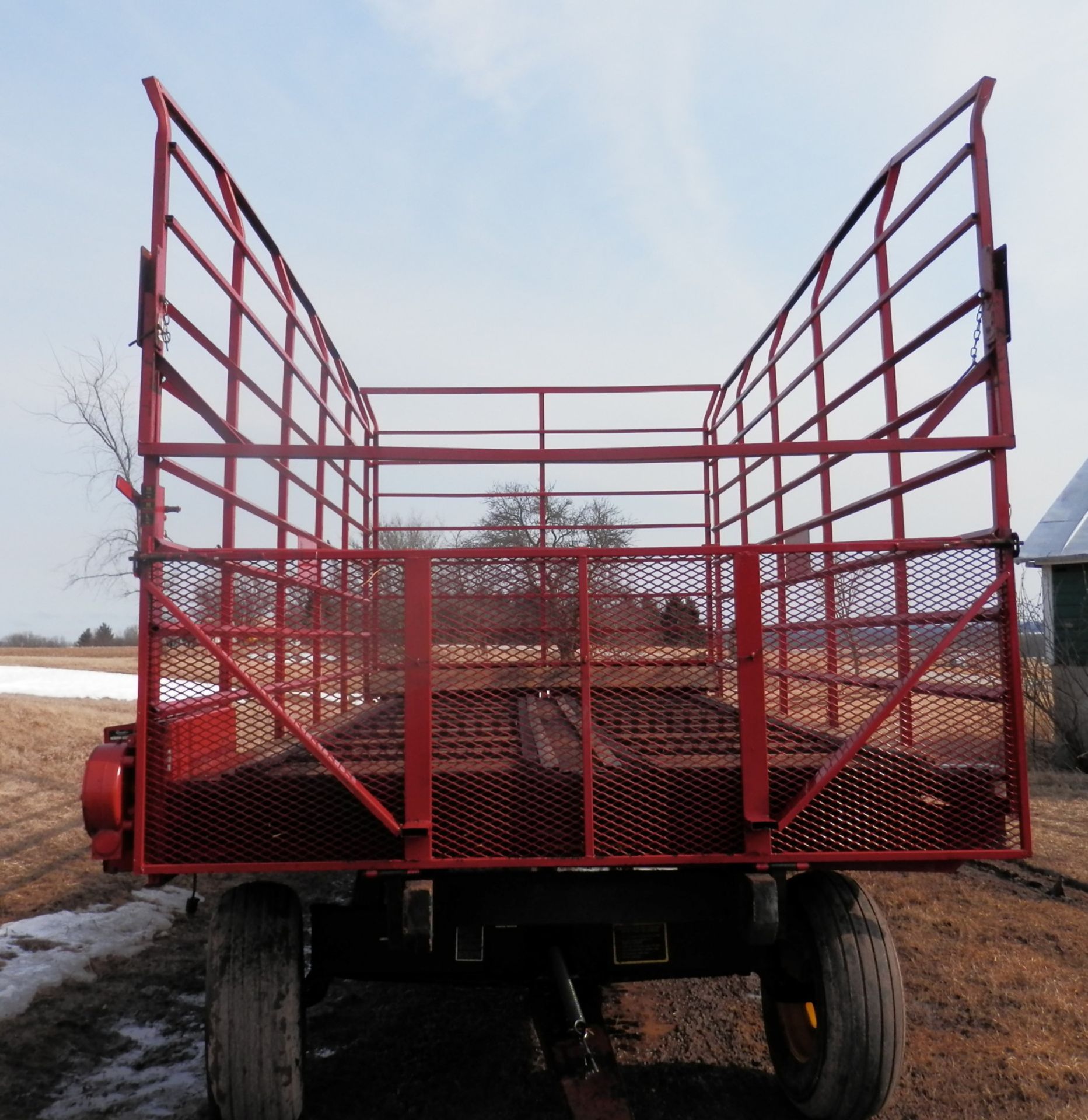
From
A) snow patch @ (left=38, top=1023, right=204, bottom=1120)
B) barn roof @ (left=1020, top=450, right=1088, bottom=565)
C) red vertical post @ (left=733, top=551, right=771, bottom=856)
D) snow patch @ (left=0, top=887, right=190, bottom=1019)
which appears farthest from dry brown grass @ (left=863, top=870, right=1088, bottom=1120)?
barn roof @ (left=1020, top=450, right=1088, bottom=565)

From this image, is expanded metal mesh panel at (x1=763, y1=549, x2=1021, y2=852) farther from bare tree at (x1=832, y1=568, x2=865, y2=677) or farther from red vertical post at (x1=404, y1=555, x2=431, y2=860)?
red vertical post at (x1=404, y1=555, x2=431, y2=860)

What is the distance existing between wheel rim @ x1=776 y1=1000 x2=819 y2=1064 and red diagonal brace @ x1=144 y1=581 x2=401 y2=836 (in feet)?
5.68

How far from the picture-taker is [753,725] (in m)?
2.81

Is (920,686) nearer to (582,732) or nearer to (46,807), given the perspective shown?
(582,732)

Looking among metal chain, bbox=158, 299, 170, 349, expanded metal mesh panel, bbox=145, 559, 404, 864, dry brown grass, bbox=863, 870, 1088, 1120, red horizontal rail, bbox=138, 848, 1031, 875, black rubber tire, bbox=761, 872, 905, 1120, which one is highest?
metal chain, bbox=158, 299, 170, 349

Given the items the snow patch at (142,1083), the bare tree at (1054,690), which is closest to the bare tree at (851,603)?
the snow patch at (142,1083)

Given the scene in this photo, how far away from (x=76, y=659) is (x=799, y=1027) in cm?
2645

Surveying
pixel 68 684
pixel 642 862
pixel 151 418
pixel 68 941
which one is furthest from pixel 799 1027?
pixel 68 684

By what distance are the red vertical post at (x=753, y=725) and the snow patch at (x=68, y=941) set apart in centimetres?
341

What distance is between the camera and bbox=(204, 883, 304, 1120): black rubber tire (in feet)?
8.91

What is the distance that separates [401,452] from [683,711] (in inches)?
63.9

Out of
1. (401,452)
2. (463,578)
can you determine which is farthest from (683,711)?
(401,452)

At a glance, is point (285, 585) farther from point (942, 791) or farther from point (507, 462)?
point (942, 791)

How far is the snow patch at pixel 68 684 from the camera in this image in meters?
15.0
